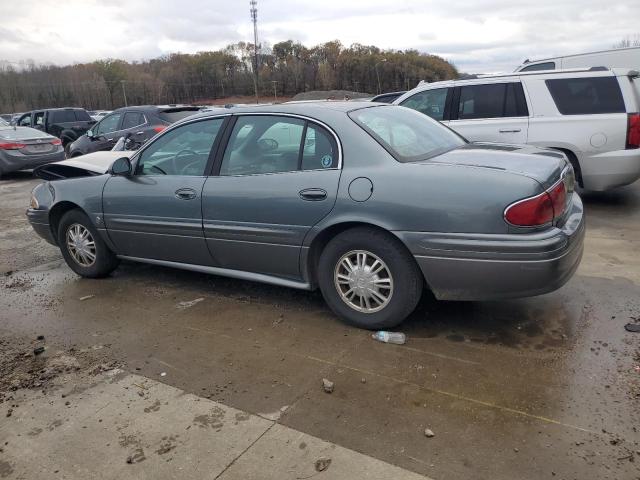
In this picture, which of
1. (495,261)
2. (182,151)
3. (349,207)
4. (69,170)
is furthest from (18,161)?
(495,261)

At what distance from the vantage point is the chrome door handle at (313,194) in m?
3.75

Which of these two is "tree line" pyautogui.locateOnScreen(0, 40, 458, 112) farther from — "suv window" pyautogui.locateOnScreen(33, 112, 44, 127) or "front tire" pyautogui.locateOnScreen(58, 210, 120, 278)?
"front tire" pyautogui.locateOnScreen(58, 210, 120, 278)

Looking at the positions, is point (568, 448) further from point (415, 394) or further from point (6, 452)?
point (6, 452)

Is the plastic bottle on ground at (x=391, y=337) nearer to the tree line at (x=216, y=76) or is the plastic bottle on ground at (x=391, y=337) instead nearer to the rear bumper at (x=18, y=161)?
the rear bumper at (x=18, y=161)

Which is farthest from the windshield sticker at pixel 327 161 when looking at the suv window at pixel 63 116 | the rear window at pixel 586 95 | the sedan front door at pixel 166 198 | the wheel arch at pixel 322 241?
the suv window at pixel 63 116

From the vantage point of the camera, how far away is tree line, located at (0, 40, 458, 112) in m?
72.2

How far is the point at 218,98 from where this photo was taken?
263 feet

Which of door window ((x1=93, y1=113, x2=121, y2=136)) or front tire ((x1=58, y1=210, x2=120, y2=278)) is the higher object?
door window ((x1=93, y1=113, x2=121, y2=136))

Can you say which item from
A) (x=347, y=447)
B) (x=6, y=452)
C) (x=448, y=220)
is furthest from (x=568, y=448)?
(x=6, y=452)

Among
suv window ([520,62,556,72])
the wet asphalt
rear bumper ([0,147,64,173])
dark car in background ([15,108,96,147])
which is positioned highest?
suv window ([520,62,556,72])

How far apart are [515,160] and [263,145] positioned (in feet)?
6.08

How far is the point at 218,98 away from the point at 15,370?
265 feet

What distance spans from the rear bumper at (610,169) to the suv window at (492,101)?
1050 mm

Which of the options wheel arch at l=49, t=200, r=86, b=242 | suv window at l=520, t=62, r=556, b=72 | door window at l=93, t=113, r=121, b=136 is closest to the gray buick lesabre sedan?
wheel arch at l=49, t=200, r=86, b=242
